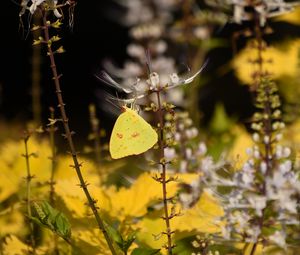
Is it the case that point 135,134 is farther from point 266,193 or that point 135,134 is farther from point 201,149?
point 201,149

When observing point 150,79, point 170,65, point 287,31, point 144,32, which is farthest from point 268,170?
point 287,31

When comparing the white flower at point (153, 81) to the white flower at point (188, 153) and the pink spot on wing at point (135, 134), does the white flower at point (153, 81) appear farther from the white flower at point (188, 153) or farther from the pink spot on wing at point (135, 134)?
the white flower at point (188, 153)

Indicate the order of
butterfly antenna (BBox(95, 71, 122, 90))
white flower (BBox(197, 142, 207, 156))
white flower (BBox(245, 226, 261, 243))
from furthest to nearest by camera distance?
white flower (BBox(197, 142, 207, 156)) → white flower (BBox(245, 226, 261, 243)) → butterfly antenna (BBox(95, 71, 122, 90))

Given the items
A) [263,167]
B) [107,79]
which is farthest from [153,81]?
[263,167]

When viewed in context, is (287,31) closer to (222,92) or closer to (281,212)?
(222,92)

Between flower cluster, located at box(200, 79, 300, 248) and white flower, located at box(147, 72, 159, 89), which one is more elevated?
white flower, located at box(147, 72, 159, 89)

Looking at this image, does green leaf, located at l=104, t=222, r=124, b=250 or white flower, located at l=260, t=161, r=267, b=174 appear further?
white flower, located at l=260, t=161, r=267, b=174

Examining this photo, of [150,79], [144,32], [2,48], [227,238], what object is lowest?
[227,238]

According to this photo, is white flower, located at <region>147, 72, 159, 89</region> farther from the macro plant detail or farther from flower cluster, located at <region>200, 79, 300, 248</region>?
flower cluster, located at <region>200, 79, 300, 248</region>

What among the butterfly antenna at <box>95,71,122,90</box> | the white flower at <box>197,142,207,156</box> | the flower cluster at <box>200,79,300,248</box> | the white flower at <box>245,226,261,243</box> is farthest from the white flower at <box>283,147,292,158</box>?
the butterfly antenna at <box>95,71,122,90</box>
